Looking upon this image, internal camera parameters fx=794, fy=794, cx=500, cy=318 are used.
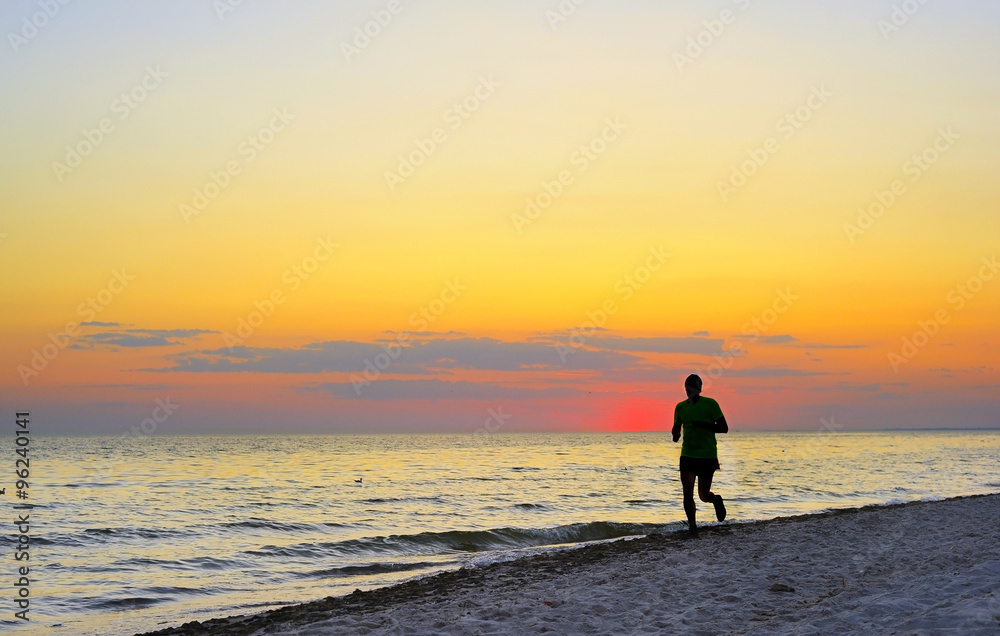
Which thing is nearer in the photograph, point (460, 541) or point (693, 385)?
point (693, 385)

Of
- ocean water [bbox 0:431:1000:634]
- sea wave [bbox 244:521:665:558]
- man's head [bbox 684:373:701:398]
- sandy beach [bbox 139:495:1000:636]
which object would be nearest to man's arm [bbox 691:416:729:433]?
man's head [bbox 684:373:701:398]

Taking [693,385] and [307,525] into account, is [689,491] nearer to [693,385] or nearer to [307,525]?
[693,385]

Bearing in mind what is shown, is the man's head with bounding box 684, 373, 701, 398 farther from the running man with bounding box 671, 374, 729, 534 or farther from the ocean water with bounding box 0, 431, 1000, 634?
the ocean water with bounding box 0, 431, 1000, 634

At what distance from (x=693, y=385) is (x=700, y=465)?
128 centimetres

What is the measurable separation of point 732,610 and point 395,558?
965cm

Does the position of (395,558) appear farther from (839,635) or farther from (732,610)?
(839,635)

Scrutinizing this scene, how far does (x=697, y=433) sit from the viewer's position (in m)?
11.8

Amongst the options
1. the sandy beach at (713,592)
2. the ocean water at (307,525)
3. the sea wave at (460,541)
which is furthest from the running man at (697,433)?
the sea wave at (460,541)

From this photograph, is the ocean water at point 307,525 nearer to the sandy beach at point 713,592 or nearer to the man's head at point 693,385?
the sandy beach at point 713,592

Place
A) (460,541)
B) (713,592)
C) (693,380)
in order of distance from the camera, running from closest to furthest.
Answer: (713,592)
(693,380)
(460,541)

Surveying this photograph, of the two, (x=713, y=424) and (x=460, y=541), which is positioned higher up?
(x=713, y=424)

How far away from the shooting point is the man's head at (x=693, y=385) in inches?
453

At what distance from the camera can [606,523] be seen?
58.4ft

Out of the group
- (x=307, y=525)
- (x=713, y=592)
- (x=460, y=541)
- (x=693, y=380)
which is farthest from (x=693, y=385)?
(x=307, y=525)
